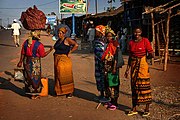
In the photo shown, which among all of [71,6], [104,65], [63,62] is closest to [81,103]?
[63,62]

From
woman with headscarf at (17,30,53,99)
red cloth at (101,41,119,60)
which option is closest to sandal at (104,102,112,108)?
red cloth at (101,41,119,60)

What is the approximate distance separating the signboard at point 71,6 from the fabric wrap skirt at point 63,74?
17724 millimetres

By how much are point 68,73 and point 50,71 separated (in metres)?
3.97

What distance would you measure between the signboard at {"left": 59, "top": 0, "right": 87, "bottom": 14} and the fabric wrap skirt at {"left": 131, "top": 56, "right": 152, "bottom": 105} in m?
19.2

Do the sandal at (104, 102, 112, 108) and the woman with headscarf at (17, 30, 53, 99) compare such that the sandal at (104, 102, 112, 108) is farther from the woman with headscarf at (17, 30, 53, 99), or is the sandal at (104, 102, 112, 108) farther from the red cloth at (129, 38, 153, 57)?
the woman with headscarf at (17, 30, 53, 99)

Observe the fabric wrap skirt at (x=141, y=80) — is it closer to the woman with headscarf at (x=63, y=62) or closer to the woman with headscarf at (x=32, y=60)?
the woman with headscarf at (x=63, y=62)

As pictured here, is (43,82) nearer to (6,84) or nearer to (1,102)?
(1,102)

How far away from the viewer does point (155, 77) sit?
907cm

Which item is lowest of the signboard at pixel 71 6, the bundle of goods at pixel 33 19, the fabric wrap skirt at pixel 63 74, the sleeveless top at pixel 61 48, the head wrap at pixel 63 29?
the fabric wrap skirt at pixel 63 74

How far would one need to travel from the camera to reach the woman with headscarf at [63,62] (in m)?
6.19

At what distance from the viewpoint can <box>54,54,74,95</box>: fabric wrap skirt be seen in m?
6.25

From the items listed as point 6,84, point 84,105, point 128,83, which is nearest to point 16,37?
point 6,84

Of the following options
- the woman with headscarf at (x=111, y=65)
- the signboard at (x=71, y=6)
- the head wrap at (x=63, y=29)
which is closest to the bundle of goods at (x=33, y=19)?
the head wrap at (x=63, y=29)

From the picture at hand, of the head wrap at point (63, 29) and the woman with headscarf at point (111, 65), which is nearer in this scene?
the woman with headscarf at point (111, 65)
